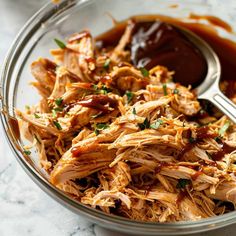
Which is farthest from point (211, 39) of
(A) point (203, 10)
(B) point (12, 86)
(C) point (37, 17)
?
→ (B) point (12, 86)

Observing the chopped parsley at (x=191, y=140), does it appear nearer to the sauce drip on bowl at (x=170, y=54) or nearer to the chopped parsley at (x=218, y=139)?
the chopped parsley at (x=218, y=139)

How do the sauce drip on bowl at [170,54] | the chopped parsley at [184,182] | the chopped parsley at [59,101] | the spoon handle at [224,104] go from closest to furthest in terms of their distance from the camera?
the chopped parsley at [184,182] < the chopped parsley at [59,101] < the spoon handle at [224,104] < the sauce drip on bowl at [170,54]

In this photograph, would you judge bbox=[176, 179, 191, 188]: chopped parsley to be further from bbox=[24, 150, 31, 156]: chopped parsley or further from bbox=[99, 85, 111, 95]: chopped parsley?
bbox=[24, 150, 31, 156]: chopped parsley

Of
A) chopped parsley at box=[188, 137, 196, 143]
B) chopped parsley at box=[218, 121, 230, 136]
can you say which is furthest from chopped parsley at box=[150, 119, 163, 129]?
chopped parsley at box=[218, 121, 230, 136]

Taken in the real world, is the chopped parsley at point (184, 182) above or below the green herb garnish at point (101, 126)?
below

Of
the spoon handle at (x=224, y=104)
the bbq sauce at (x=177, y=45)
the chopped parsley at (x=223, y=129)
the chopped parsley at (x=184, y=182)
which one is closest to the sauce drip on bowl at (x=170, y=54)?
the bbq sauce at (x=177, y=45)

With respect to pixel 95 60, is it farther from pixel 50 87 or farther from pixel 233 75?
pixel 233 75
